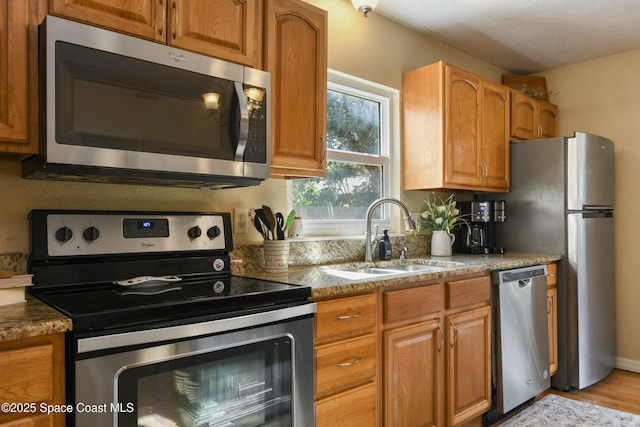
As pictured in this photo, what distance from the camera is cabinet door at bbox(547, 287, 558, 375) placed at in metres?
3.01

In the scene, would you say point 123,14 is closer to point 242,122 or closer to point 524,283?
point 242,122

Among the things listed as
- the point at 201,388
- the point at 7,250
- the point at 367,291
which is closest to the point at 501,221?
the point at 367,291

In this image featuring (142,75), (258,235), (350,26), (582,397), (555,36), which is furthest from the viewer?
(555,36)

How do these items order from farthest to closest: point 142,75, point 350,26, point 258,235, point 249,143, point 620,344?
point 620,344 → point 350,26 → point 258,235 → point 249,143 → point 142,75

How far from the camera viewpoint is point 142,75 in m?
1.49

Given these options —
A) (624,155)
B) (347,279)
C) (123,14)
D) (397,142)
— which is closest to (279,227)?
(347,279)

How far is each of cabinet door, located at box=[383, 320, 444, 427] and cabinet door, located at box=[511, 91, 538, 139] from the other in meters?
1.94

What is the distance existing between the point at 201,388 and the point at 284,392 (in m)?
0.30

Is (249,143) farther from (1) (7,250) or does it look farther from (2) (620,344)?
(2) (620,344)

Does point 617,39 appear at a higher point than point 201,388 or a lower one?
higher

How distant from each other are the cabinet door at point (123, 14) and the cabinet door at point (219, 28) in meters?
0.04

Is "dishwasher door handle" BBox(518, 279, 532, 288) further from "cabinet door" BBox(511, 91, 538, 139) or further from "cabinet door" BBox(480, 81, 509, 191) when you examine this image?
"cabinet door" BBox(511, 91, 538, 139)

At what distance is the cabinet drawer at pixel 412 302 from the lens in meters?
1.92

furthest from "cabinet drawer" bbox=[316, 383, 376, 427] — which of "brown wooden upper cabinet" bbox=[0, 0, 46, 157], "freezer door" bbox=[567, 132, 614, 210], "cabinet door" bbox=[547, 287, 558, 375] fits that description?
"freezer door" bbox=[567, 132, 614, 210]
